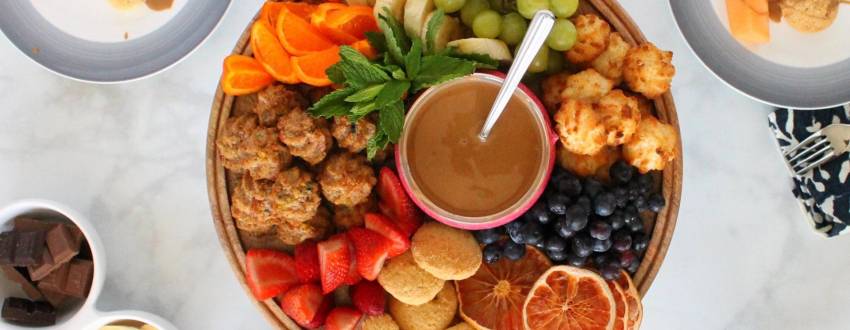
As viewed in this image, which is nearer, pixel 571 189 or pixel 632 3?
pixel 571 189

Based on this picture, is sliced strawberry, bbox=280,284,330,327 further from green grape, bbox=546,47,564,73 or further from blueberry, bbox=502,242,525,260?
green grape, bbox=546,47,564,73

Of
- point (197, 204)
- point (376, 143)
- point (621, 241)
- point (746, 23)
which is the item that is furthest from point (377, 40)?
point (746, 23)

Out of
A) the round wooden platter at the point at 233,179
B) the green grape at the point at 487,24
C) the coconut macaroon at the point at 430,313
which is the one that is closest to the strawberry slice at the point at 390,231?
the coconut macaroon at the point at 430,313

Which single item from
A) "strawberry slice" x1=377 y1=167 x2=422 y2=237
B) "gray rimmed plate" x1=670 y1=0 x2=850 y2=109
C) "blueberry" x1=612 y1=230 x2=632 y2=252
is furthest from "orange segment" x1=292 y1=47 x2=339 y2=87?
"gray rimmed plate" x1=670 y1=0 x2=850 y2=109

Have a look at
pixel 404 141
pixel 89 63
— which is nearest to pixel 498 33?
pixel 404 141

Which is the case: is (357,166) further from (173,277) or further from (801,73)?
(801,73)

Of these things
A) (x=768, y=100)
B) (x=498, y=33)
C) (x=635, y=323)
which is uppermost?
(x=498, y=33)
